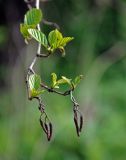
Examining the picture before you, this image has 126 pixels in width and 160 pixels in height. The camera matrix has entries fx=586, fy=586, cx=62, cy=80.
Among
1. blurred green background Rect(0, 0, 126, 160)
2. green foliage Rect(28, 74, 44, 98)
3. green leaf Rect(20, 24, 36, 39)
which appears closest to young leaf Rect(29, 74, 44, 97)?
green foliage Rect(28, 74, 44, 98)

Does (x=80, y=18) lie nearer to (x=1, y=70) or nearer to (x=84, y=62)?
(x=84, y=62)

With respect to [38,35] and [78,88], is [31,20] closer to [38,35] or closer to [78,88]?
[38,35]

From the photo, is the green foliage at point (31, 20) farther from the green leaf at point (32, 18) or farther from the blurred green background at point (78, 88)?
the blurred green background at point (78, 88)

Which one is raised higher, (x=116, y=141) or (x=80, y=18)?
(x=80, y=18)

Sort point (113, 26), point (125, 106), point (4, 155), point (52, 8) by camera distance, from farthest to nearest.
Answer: point (113, 26), point (52, 8), point (125, 106), point (4, 155)

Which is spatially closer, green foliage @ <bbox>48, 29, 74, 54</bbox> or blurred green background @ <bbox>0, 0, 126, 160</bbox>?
green foliage @ <bbox>48, 29, 74, 54</bbox>

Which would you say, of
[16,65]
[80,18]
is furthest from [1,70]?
[80,18]

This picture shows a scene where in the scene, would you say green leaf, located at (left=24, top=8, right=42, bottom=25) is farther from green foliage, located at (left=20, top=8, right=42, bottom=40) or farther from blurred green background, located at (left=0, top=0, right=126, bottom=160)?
blurred green background, located at (left=0, top=0, right=126, bottom=160)

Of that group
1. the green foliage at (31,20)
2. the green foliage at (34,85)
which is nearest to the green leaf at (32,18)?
the green foliage at (31,20)
